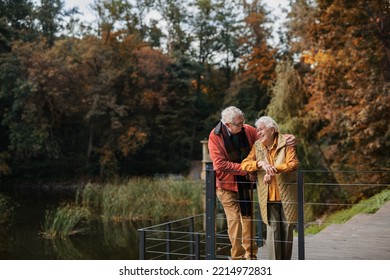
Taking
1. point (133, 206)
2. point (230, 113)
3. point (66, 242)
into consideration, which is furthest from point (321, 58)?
point (230, 113)

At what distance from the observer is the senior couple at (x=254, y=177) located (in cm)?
343

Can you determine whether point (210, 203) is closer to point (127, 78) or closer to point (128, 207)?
point (128, 207)

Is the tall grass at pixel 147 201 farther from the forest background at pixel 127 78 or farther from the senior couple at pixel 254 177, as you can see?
the senior couple at pixel 254 177

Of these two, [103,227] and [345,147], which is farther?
[345,147]

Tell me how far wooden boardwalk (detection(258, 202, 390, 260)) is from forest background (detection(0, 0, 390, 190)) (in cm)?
989

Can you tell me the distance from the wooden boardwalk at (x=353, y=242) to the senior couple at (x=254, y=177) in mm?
746

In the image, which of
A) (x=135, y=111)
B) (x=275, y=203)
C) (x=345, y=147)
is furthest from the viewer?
(x=135, y=111)

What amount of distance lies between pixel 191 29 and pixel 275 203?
18.9 m

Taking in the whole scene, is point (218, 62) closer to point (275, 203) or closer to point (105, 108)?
point (105, 108)

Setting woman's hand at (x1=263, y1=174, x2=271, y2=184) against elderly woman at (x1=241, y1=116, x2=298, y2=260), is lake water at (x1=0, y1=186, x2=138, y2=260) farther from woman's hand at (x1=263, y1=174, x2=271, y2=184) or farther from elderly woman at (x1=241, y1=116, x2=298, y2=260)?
woman's hand at (x1=263, y1=174, x2=271, y2=184)

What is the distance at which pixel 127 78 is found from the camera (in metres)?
20.1
